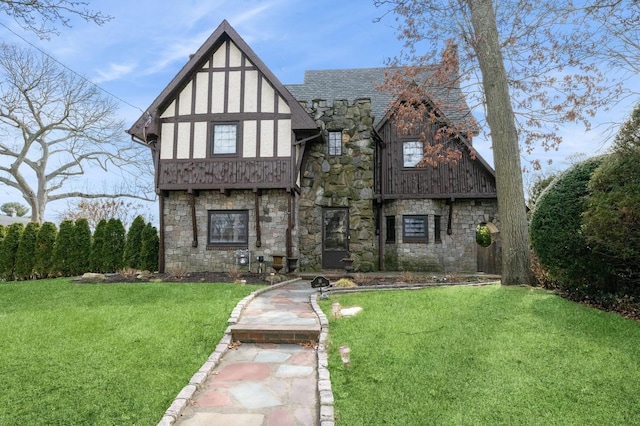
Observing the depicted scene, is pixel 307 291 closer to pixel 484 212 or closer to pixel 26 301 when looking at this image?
pixel 26 301

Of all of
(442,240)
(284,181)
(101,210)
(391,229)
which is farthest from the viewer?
(101,210)

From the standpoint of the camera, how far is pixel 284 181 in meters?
13.1

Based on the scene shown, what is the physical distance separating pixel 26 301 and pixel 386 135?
1247cm

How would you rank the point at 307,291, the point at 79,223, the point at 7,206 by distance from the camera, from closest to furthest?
1. the point at 307,291
2. the point at 79,223
3. the point at 7,206

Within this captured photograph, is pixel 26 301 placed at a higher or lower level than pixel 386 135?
lower

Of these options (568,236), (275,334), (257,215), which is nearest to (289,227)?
(257,215)

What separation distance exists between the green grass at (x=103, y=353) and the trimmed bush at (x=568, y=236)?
5.98 m

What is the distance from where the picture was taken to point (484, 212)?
1573 centimetres

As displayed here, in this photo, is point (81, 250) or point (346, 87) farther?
point (346, 87)

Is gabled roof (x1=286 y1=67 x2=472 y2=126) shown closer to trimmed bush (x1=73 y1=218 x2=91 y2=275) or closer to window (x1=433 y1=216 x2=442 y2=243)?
window (x1=433 y1=216 x2=442 y2=243)

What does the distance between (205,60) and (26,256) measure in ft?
30.1

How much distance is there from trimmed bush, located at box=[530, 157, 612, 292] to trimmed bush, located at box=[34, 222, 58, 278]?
588 inches

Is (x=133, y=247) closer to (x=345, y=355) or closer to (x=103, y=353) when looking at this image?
(x=103, y=353)

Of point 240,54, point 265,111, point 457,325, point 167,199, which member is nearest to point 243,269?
point 167,199
